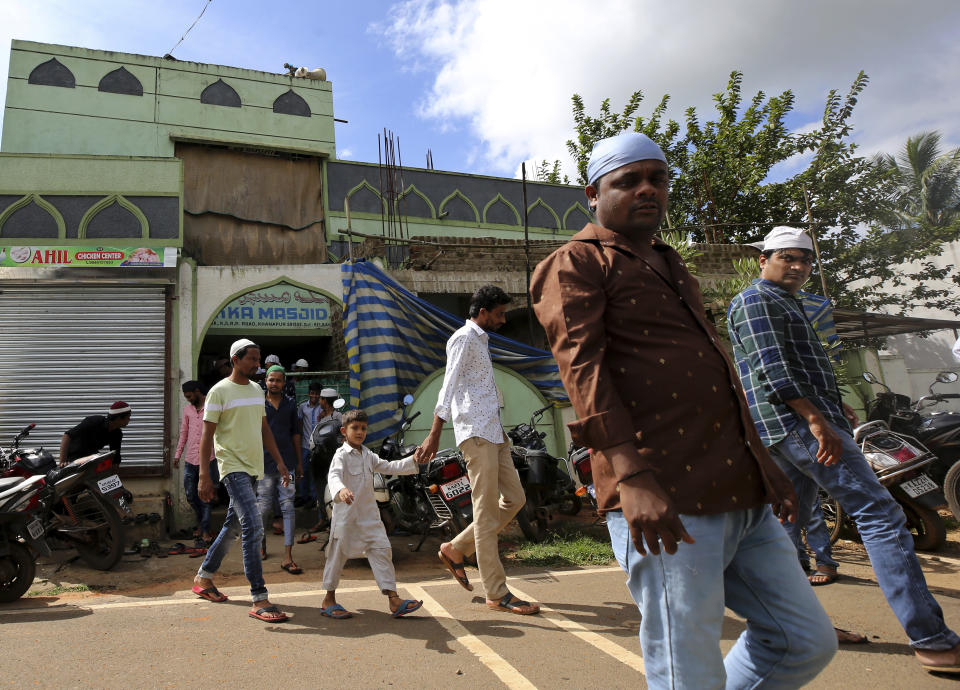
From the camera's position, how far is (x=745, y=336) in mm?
3484

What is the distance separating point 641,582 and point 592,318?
67 cm

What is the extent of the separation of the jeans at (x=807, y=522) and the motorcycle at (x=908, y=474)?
0.90 ft

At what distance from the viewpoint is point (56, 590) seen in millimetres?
5449

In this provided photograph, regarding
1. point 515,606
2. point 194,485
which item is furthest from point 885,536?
point 194,485

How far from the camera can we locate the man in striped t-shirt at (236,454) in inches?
173

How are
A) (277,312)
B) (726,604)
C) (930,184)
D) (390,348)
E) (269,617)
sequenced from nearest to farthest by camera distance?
(726,604)
(269,617)
(390,348)
(277,312)
(930,184)

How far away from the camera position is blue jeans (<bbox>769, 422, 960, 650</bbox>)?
107 inches

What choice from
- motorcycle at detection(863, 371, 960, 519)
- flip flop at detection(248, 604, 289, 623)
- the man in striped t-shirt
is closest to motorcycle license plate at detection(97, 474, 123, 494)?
the man in striped t-shirt

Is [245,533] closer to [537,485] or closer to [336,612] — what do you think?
[336,612]

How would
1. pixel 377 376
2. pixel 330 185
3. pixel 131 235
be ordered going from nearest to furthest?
pixel 377 376 → pixel 131 235 → pixel 330 185

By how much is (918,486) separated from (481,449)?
3.19 m

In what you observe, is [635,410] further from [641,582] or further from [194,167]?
[194,167]

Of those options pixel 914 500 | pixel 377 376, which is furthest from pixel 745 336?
pixel 377 376

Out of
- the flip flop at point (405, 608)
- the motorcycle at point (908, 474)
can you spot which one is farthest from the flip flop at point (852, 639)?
the flip flop at point (405, 608)
